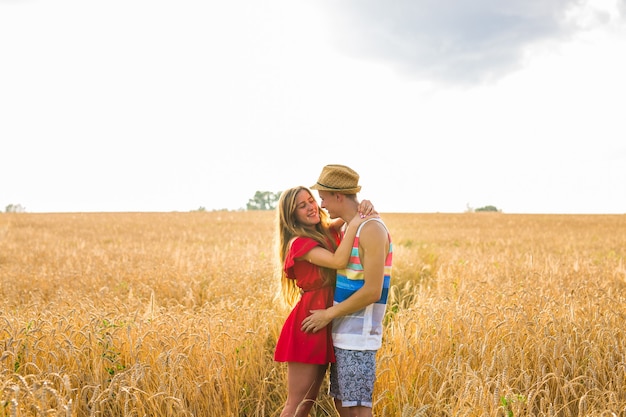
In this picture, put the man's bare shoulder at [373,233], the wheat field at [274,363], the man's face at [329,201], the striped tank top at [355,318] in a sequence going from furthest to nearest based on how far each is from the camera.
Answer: the wheat field at [274,363], the man's face at [329,201], the striped tank top at [355,318], the man's bare shoulder at [373,233]

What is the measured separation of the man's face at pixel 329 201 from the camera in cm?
328

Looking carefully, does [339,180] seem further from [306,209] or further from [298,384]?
[298,384]

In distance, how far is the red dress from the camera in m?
3.20

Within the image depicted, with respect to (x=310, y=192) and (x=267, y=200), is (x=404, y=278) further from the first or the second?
(x=267, y=200)

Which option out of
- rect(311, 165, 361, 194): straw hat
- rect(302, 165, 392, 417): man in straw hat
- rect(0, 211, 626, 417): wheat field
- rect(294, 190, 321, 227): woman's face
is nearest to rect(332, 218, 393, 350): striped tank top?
rect(302, 165, 392, 417): man in straw hat

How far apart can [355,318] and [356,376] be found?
1.17 feet

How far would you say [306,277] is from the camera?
130 inches

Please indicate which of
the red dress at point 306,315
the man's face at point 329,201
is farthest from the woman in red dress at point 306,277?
the man's face at point 329,201

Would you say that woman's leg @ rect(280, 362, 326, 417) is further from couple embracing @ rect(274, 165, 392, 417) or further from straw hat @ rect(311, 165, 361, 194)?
straw hat @ rect(311, 165, 361, 194)

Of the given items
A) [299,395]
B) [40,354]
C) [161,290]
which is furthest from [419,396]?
[161,290]

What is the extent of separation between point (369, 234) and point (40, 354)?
3.41m

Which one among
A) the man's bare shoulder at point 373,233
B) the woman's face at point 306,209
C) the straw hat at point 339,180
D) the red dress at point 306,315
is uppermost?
the straw hat at point 339,180

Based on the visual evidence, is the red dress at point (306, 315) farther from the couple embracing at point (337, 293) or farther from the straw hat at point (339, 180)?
the straw hat at point (339, 180)

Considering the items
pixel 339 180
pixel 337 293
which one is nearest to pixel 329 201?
pixel 339 180
